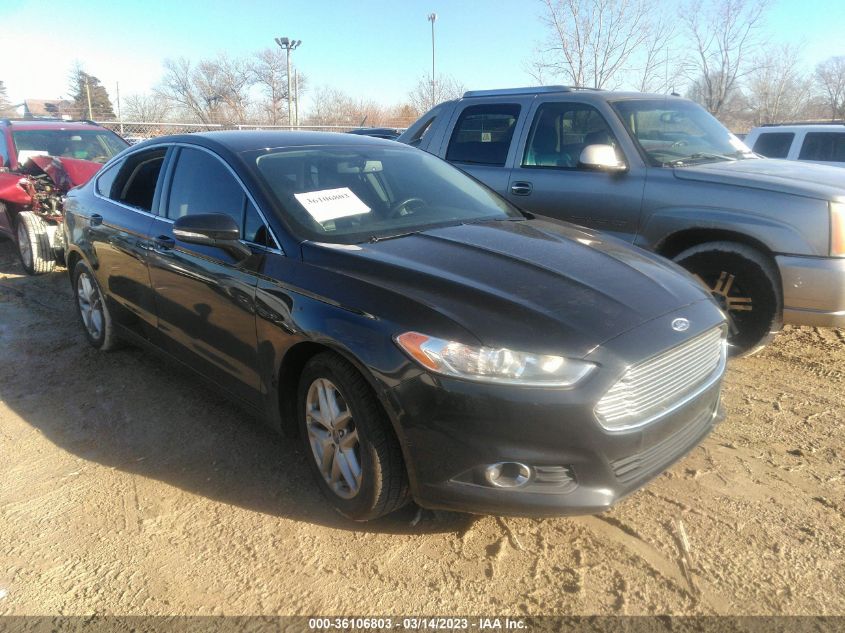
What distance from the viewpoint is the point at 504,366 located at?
226cm

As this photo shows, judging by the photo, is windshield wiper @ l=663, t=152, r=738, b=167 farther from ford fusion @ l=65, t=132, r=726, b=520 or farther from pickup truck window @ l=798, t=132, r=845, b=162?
pickup truck window @ l=798, t=132, r=845, b=162

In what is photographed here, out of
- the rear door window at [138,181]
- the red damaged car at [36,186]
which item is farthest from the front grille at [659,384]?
the red damaged car at [36,186]

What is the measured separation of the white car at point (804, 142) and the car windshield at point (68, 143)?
32.3 feet

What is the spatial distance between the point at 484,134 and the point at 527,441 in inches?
159

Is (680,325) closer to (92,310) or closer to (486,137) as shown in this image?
(486,137)

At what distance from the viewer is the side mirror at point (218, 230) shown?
3020mm

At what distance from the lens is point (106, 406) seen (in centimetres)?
403

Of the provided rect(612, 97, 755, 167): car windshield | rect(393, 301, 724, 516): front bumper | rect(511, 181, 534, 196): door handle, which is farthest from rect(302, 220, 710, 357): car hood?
rect(511, 181, 534, 196): door handle

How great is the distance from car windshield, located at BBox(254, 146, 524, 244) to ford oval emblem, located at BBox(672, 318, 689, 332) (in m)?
1.34

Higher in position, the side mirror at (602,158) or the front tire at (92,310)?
the side mirror at (602,158)

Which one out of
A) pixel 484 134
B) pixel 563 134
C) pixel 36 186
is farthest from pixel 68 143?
pixel 563 134

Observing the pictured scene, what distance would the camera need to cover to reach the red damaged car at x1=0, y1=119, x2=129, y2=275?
7270mm

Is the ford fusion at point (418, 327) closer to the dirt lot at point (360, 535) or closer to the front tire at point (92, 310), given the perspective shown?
the dirt lot at point (360, 535)

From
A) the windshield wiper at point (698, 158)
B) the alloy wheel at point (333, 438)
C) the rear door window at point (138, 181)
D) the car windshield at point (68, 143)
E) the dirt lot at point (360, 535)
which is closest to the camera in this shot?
the dirt lot at point (360, 535)
